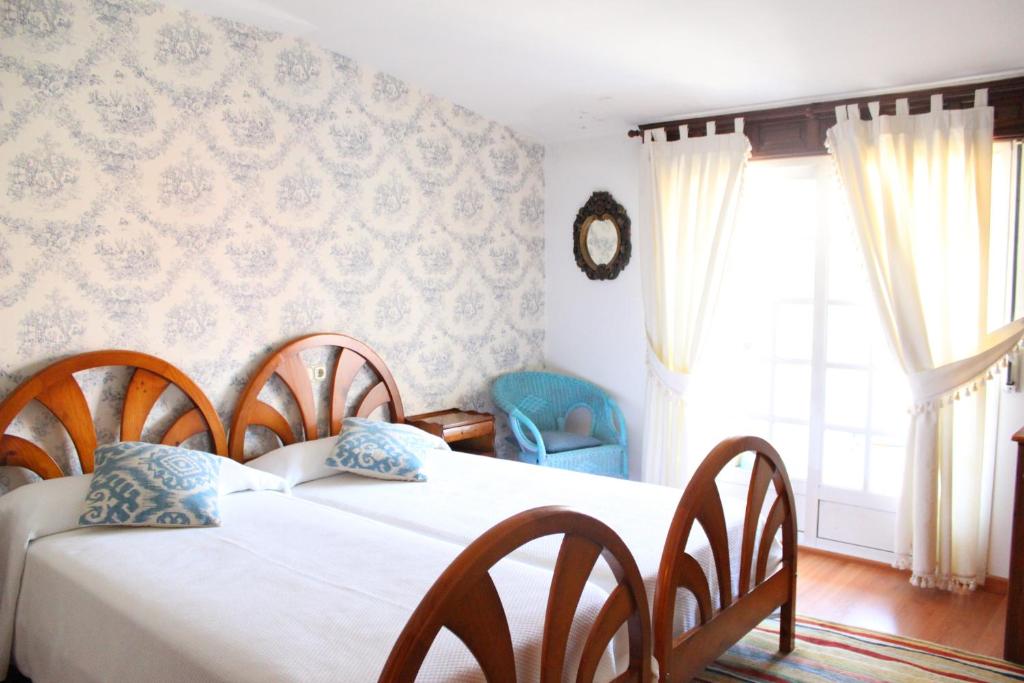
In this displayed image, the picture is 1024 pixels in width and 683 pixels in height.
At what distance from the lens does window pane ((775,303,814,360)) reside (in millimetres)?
3779

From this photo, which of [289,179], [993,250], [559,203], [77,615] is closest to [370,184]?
→ [289,179]

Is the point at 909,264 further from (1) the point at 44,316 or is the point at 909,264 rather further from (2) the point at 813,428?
(1) the point at 44,316

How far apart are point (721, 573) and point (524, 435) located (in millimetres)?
1875

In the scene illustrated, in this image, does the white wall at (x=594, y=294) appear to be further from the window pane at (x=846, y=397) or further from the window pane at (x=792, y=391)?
the window pane at (x=846, y=397)

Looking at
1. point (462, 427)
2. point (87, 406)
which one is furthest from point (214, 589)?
point (462, 427)

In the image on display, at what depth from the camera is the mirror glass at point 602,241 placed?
437cm

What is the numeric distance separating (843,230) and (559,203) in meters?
1.65

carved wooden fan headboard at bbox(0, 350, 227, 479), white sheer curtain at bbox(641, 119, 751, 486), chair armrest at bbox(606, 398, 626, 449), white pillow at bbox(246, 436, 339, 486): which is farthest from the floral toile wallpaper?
white sheer curtain at bbox(641, 119, 751, 486)

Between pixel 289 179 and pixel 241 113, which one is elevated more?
pixel 241 113

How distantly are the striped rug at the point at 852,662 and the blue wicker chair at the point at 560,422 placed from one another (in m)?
1.35

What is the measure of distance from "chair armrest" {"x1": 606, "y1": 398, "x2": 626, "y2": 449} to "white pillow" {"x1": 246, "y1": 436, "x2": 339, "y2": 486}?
176 cm

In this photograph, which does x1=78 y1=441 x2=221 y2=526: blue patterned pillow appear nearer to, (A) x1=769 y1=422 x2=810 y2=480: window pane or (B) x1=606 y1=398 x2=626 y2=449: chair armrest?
(B) x1=606 y1=398 x2=626 y2=449: chair armrest

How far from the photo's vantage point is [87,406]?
257 centimetres

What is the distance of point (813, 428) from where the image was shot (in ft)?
12.3
